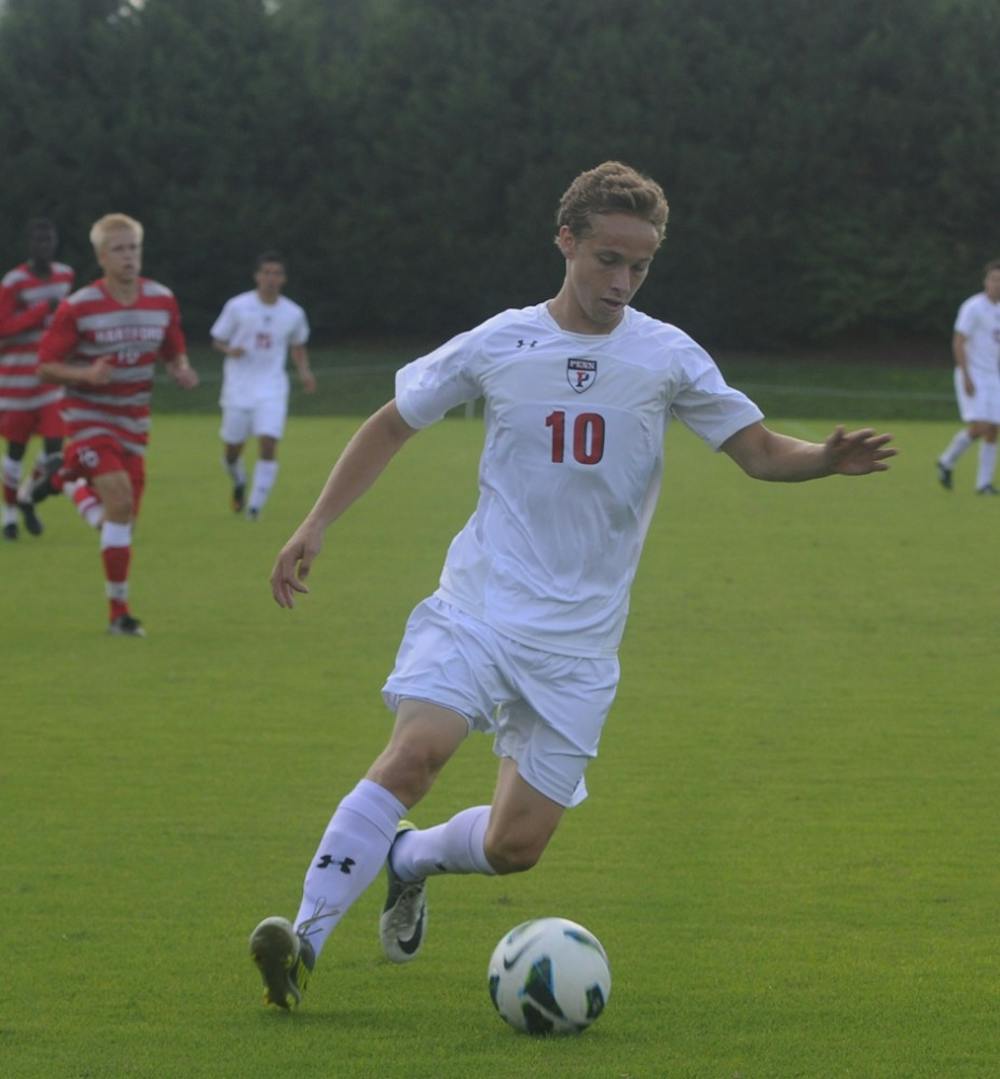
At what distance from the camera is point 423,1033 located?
4.95m

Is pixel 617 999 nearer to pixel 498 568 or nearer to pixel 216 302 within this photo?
pixel 498 568

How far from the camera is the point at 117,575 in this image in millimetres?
11578

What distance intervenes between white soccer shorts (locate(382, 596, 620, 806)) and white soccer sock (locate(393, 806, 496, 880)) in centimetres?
21

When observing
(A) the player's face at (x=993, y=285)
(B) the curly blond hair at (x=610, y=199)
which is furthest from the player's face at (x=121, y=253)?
(A) the player's face at (x=993, y=285)

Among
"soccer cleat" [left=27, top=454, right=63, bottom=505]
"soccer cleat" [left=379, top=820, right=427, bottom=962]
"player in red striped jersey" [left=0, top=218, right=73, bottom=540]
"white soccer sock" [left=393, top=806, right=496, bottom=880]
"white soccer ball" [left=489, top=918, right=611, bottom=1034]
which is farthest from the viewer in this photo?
"player in red striped jersey" [left=0, top=218, right=73, bottom=540]

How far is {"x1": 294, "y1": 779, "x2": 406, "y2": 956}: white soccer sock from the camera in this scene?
16.2 ft

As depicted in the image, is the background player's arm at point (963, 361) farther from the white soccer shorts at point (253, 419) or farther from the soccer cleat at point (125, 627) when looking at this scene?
the soccer cleat at point (125, 627)

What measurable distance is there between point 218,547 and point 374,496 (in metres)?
4.93

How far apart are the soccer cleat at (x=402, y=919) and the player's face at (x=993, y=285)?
16.7 m

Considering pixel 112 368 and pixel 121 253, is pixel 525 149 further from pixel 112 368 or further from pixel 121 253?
pixel 121 253

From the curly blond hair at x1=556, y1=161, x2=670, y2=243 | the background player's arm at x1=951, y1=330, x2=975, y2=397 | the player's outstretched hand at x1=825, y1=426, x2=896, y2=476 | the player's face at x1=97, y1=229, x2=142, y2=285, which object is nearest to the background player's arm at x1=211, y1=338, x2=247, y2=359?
the background player's arm at x1=951, y1=330, x2=975, y2=397

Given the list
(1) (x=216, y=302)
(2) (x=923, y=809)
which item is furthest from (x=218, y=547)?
(1) (x=216, y=302)

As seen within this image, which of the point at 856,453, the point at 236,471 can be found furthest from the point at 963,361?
the point at 856,453

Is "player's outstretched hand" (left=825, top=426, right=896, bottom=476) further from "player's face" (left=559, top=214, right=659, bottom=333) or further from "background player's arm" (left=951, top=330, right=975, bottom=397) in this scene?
"background player's arm" (left=951, top=330, right=975, bottom=397)
